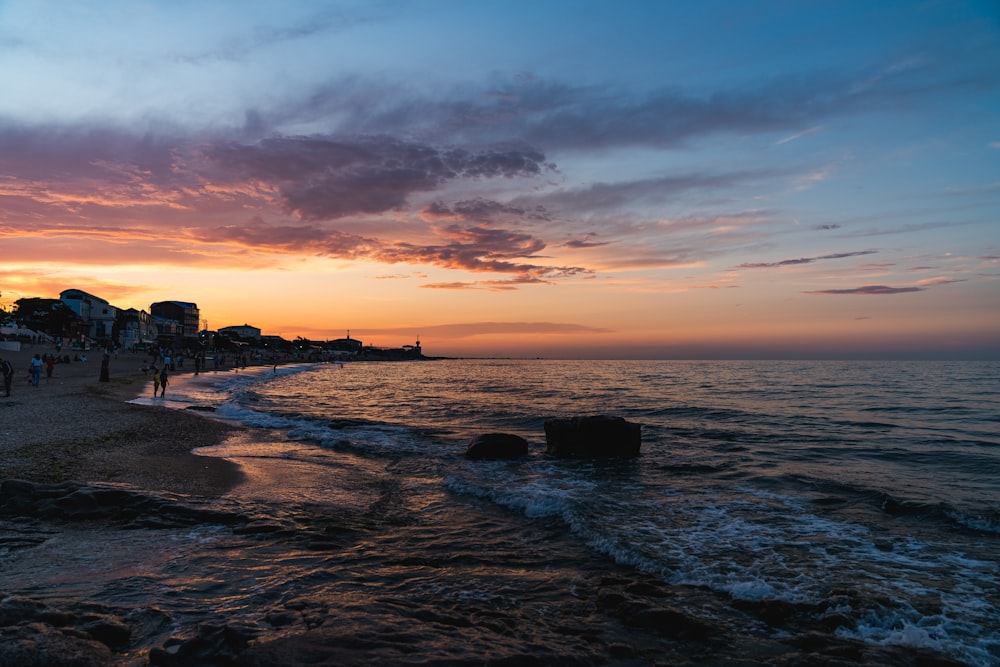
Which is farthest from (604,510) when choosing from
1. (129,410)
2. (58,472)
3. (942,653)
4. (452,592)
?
(129,410)

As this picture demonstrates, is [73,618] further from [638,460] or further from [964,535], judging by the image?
[638,460]

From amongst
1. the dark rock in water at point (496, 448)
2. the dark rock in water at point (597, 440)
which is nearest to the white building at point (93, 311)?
the dark rock in water at point (496, 448)

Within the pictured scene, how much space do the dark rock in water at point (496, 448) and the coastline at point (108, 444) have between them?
23.2 ft

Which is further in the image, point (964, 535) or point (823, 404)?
point (823, 404)

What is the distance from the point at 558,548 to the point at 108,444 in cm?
1395

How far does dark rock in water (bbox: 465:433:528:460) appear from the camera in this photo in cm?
1750

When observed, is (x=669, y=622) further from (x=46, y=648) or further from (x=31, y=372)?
(x=31, y=372)

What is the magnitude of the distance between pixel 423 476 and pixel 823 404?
29595mm

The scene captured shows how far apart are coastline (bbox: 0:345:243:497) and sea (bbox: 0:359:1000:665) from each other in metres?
1.20

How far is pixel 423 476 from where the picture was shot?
1473 centimetres

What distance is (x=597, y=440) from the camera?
1764cm

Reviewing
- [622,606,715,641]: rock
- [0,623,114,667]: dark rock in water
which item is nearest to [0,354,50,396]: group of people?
[0,623,114,667]: dark rock in water

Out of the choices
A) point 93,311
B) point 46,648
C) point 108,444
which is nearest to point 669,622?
point 46,648

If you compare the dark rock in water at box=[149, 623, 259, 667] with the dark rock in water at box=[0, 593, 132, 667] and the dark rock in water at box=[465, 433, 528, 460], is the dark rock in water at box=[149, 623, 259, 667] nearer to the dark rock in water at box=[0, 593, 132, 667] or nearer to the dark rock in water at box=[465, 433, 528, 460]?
the dark rock in water at box=[0, 593, 132, 667]
